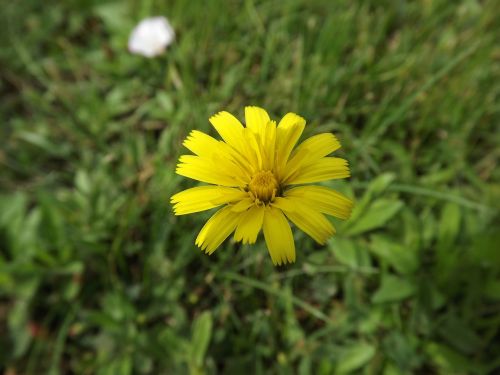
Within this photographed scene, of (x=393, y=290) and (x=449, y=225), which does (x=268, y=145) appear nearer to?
(x=393, y=290)

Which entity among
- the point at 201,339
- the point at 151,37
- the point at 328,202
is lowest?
the point at 201,339

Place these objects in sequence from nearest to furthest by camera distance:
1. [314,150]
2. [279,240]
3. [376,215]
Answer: [279,240]
[314,150]
[376,215]

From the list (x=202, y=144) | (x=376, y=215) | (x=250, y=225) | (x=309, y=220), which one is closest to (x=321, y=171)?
(x=309, y=220)

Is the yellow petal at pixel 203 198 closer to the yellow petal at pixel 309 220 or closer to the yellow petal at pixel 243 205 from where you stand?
the yellow petal at pixel 243 205

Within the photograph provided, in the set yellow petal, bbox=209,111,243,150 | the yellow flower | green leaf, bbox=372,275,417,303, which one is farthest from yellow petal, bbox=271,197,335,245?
green leaf, bbox=372,275,417,303

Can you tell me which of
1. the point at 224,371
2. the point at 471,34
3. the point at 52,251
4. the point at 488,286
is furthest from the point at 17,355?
the point at 471,34

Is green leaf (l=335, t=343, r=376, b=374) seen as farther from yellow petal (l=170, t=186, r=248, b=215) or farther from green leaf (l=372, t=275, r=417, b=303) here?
yellow petal (l=170, t=186, r=248, b=215)

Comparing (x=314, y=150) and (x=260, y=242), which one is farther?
(x=260, y=242)

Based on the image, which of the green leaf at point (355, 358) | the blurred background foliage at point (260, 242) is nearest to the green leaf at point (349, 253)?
the blurred background foliage at point (260, 242)
